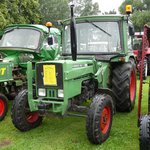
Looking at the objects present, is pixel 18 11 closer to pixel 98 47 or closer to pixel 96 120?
pixel 98 47

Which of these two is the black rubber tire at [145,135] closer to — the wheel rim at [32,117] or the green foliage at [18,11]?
the wheel rim at [32,117]

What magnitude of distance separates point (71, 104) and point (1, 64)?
2.42m

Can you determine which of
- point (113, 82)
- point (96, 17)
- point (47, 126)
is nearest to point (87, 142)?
point (47, 126)

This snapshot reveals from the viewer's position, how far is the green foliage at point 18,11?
18.4m

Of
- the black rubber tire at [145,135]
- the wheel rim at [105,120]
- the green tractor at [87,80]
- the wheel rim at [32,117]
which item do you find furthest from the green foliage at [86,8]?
the black rubber tire at [145,135]

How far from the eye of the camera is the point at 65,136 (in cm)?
586

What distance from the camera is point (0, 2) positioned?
18000mm

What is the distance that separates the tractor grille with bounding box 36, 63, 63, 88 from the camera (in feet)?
17.6

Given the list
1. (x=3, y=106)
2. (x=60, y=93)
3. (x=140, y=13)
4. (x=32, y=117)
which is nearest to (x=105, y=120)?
(x=60, y=93)

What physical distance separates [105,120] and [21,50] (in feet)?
11.8

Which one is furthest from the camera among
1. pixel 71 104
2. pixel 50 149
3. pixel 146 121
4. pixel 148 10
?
pixel 148 10

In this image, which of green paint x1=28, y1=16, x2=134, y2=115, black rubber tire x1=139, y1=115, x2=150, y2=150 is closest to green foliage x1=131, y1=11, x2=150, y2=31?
green paint x1=28, y1=16, x2=134, y2=115

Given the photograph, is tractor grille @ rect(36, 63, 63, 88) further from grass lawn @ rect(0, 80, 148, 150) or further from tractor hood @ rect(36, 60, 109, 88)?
grass lawn @ rect(0, 80, 148, 150)

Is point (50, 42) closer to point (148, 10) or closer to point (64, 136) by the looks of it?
point (64, 136)
